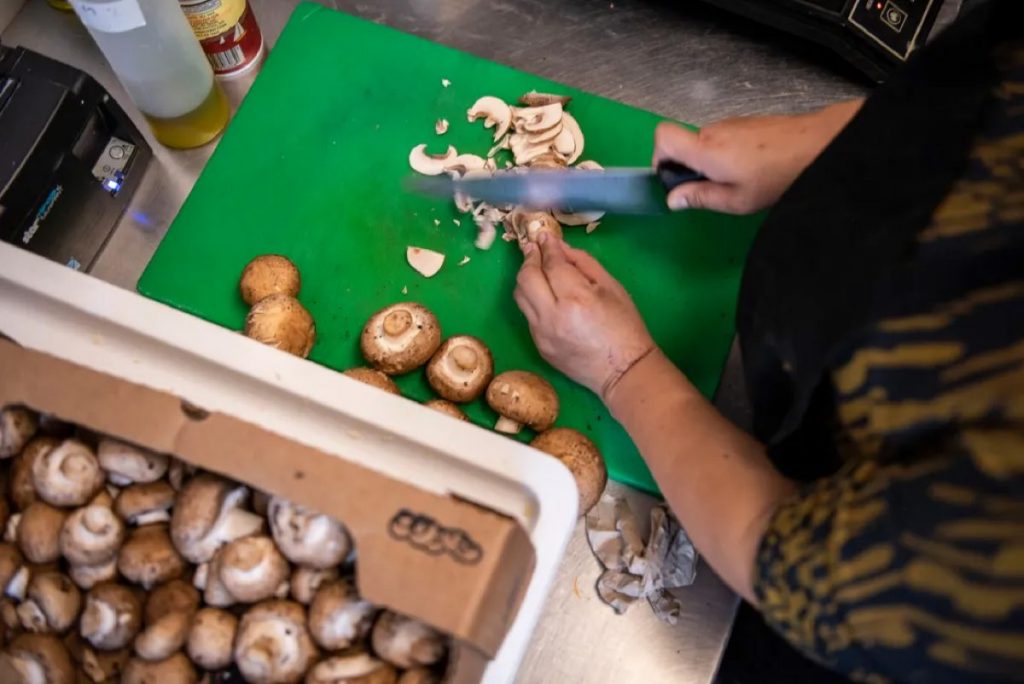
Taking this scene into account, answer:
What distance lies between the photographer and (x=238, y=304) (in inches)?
41.1

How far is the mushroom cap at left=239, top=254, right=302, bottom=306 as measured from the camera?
100cm

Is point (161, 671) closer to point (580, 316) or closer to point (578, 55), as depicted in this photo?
point (580, 316)

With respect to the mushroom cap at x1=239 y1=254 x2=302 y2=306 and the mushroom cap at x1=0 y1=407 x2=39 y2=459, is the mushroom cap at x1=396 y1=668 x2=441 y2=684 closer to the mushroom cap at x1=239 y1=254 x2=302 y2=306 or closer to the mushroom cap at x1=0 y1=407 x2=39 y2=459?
the mushroom cap at x1=0 y1=407 x2=39 y2=459

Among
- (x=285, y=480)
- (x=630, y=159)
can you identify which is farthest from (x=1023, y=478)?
(x=630, y=159)

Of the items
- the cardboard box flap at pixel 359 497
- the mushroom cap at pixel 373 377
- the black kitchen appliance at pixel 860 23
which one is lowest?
the mushroom cap at pixel 373 377

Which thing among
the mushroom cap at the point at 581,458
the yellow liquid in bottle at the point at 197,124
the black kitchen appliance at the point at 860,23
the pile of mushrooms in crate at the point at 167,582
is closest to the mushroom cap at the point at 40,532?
the pile of mushrooms in crate at the point at 167,582

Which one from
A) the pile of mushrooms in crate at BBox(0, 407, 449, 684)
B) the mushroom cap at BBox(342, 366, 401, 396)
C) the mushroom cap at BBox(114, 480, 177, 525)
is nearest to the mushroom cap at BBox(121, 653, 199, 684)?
the pile of mushrooms in crate at BBox(0, 407, 449, 684)

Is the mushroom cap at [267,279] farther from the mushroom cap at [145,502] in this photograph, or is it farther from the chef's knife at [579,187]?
the mushroom cap at [145,502]

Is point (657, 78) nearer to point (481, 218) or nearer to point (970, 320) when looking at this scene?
point (481, 218)

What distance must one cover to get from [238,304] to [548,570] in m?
0.53

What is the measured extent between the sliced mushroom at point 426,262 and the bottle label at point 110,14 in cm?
37

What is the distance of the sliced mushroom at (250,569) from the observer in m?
0.69

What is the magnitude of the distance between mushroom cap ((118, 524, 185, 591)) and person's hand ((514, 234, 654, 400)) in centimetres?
44

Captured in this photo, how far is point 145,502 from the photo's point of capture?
720 mm
